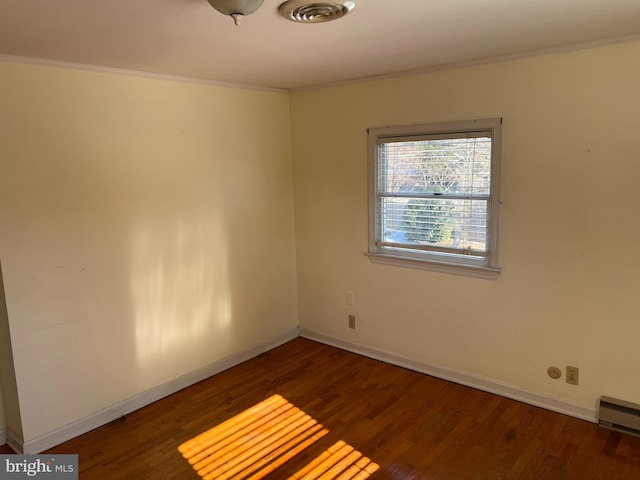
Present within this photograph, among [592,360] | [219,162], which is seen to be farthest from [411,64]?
[592,360]

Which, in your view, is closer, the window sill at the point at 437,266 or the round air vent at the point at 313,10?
the round air vent at the point at 313,10

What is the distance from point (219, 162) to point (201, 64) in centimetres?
88

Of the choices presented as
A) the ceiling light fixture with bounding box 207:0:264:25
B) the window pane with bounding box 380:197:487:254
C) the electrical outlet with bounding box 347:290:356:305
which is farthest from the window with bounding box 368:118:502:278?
the ceiling light fixture with bounding box 207:0:264:25

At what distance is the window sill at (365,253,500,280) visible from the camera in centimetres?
327

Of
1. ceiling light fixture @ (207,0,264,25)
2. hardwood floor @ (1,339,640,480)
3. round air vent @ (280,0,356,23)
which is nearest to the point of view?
ceiling light fixture @ (207,0,264,25)

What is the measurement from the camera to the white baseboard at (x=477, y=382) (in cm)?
304

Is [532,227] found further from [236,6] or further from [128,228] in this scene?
[128,228]

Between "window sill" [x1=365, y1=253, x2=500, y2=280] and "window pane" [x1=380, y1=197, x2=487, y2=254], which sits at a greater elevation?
"window pane" [x1=380, y1=197, x2=487, y2=254]

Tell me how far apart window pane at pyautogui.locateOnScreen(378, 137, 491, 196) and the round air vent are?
1.58 m

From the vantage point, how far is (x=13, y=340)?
269cm

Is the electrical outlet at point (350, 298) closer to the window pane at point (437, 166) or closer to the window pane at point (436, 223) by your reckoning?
the window pane at point (436, 223)

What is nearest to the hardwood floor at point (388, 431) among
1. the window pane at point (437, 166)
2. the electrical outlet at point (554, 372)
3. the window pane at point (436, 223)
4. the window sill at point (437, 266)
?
the electrical outlet at point (554, 372)

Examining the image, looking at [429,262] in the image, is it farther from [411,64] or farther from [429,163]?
[411,64]

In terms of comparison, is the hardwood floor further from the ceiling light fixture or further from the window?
the ceiling light fixture
